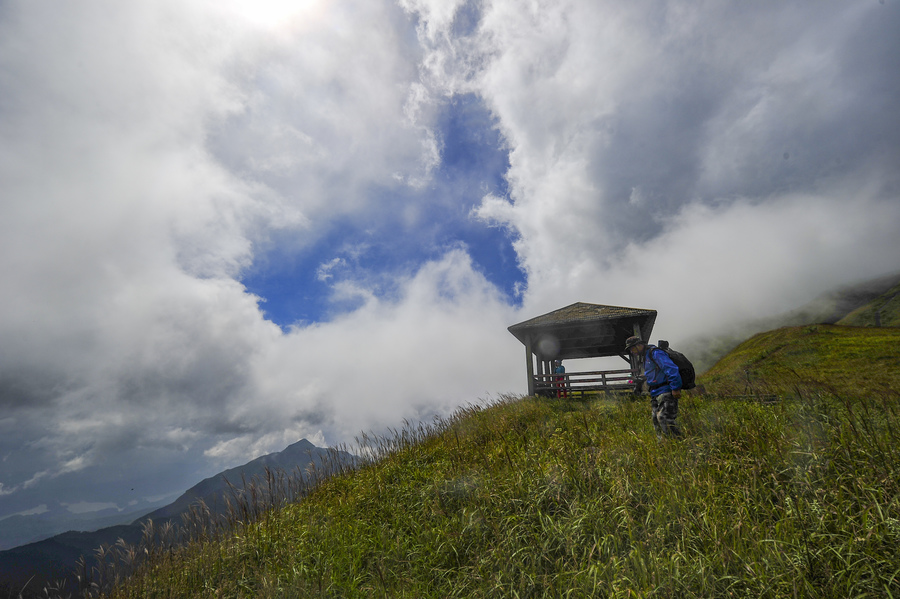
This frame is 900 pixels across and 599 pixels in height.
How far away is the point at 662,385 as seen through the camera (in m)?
5.88

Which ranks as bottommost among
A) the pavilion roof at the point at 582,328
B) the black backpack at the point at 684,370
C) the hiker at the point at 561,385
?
the black backpack at the point at 684,370

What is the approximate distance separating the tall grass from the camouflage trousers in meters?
0.25

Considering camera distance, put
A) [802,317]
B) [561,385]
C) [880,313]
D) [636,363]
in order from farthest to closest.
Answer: [802,317], [880,313], [561,385], [636,363]

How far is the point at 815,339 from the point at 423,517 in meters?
90.6

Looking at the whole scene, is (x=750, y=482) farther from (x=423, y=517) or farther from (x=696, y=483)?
(x=423, y=517)

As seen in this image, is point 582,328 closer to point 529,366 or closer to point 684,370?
point 529,366

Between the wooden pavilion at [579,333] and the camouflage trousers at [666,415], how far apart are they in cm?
792

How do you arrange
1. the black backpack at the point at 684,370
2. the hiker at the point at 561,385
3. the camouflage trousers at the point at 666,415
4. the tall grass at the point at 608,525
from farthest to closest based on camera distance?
the hiker at the point at 561,385 → the black backpack at the point at 684,370 → the camouflage trousers at the point at 666,415 → the tall grass at the point at 608,525

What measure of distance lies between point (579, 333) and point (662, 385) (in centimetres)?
1052

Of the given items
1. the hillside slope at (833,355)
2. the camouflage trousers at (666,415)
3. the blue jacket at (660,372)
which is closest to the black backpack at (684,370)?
the blue jacket at (660,372)

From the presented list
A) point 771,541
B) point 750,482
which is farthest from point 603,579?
point 750,482

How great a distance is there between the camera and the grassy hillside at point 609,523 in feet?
8.39

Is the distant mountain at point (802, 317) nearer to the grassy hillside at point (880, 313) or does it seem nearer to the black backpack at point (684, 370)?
the grassy hillside at point (880, 313)

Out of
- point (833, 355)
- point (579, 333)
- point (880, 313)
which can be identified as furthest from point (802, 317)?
point (579, 333)
